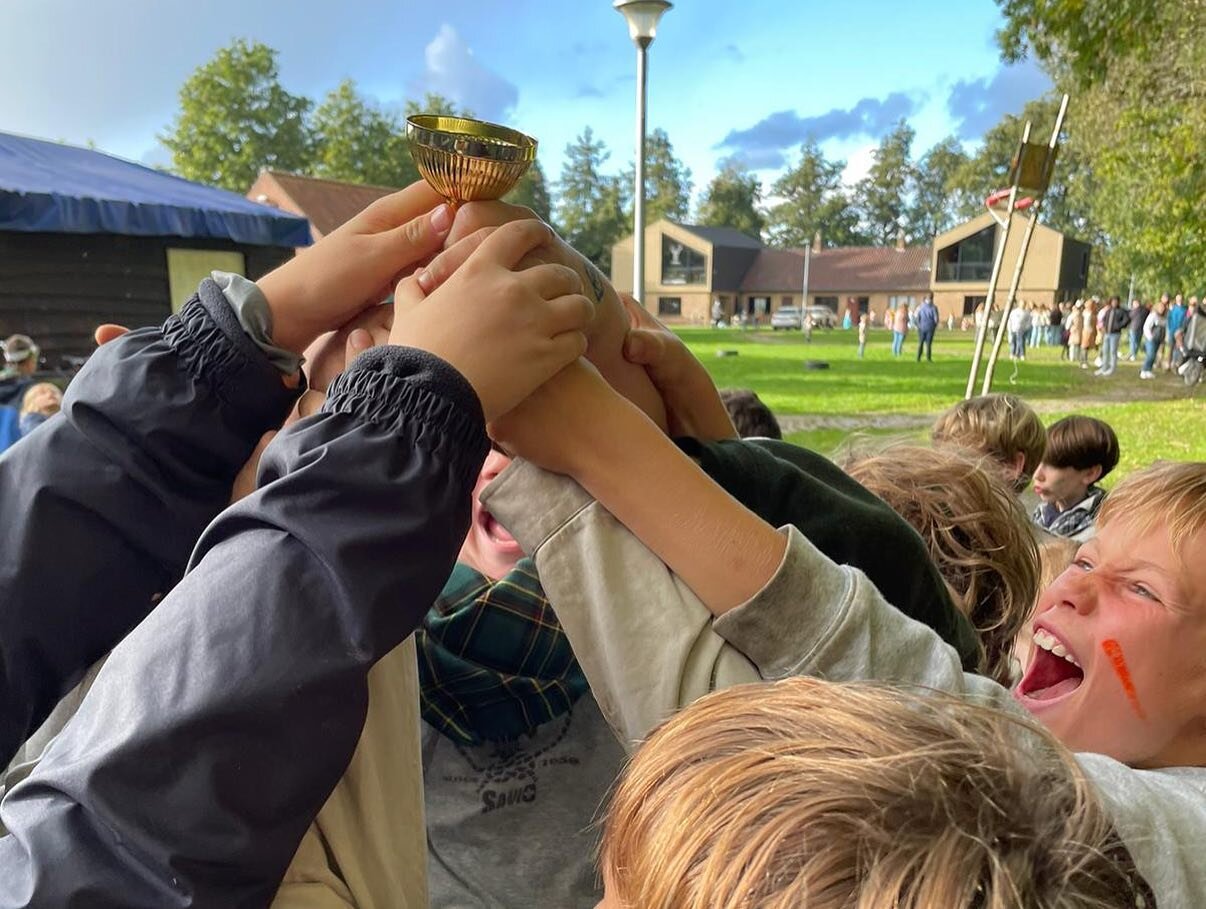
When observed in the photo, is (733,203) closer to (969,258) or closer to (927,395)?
(969,258)

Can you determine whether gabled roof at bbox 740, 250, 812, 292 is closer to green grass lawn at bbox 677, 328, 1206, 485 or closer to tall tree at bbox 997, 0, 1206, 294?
green grass lawn at bbox 677, 328, 1206, 485

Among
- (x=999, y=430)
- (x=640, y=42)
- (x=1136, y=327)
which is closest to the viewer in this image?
(x=999, y=430)

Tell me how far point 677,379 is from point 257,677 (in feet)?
2.33

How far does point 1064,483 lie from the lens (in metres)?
4.33

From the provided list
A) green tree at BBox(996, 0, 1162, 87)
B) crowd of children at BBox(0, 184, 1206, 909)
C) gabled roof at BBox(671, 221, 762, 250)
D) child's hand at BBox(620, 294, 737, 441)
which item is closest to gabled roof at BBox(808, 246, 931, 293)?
gabled roof at BBox(671, 221, 762, 250)

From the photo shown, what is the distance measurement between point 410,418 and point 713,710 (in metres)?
0.36

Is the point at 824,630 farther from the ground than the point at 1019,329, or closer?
farther from the ground

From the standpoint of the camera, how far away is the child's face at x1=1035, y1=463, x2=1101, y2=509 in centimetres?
430

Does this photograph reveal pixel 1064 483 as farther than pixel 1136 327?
No

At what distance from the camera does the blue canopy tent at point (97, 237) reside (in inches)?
293

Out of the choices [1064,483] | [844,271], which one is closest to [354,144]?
[844,271]

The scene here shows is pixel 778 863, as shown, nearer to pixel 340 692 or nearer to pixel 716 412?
pixel 340 692

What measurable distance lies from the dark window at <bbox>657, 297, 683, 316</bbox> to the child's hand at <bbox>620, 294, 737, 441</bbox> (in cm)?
5564

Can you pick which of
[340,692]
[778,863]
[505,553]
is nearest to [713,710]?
[778,863]
